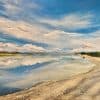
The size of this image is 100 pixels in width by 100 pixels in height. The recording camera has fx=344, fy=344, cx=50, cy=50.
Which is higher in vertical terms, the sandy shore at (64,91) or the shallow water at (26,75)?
the shallow water at (26,75)

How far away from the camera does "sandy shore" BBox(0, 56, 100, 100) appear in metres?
14.8

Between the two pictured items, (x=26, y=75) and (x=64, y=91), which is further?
(x=26, y=75)

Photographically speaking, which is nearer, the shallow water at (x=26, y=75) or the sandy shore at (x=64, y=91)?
the sandy shore at (x=64, y=91)

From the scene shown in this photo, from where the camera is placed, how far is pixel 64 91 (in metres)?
15.8

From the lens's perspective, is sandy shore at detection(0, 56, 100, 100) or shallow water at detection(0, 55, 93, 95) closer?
sandy shore at detection(0, 56, 100, 100)

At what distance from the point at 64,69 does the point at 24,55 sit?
1244 cm

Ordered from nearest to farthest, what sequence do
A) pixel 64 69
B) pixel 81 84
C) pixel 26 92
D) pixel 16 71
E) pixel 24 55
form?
pixel 26 92 < pixel 81 84 < pixel 16 71 < pixel 64 69 < pixel 24 55

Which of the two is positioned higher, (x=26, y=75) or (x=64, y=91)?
(x=26, y=75)

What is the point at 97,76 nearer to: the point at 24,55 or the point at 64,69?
the point at 64,69

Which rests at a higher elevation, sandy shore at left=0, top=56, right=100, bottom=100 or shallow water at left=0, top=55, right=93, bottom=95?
shallow water at left=0, top=55, right=93, bottom=95

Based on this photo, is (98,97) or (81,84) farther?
(81,84)

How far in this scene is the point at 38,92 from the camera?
1568cm

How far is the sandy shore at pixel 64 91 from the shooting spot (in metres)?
14.8

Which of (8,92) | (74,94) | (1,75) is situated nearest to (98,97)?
(74,94)
